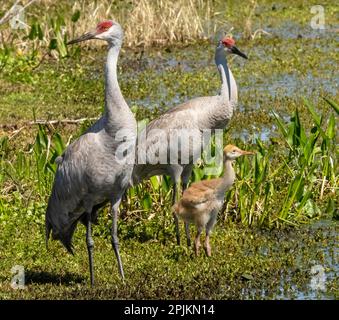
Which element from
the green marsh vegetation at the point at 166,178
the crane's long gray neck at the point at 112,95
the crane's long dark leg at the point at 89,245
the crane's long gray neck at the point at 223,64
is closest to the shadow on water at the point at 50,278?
the green marsh vegetation at the point at 166,178

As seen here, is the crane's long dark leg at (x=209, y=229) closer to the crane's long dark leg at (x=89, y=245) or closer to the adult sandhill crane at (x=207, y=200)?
the adult sandhill crane at (x=207, y=200)

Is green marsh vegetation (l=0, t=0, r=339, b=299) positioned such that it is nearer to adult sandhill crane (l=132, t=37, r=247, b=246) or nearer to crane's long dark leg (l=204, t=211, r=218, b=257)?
crane's long dark leg (l=204, t=211, r=218, b=257)

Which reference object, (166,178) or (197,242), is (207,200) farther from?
(166,178)

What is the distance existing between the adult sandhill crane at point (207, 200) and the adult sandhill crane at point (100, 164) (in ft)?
2.15

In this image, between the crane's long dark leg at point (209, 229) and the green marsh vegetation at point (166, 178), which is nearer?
the green marsh vegetation at point (166, 178)

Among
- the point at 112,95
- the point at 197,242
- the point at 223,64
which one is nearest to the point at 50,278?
the point at 197,242

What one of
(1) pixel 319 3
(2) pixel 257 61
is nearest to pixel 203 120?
(2) pixel 257 61

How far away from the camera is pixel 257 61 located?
1523 cm

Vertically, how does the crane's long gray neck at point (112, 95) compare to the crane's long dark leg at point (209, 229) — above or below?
above

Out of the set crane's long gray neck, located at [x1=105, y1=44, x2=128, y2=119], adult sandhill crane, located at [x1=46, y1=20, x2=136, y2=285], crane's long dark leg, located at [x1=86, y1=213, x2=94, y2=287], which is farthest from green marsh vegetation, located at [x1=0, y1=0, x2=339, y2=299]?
crane's long gray neck, located at [x1=105, y1=44, x2=128, y2=119]

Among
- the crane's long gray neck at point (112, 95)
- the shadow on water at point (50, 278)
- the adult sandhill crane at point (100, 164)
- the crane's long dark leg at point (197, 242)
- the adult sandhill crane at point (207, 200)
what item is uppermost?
the crane's long gray neck at point (112, 95)

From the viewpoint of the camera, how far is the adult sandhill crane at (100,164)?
287 inches

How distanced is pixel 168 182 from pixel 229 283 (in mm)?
1811

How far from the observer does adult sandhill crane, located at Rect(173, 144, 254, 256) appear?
795 centimetres
